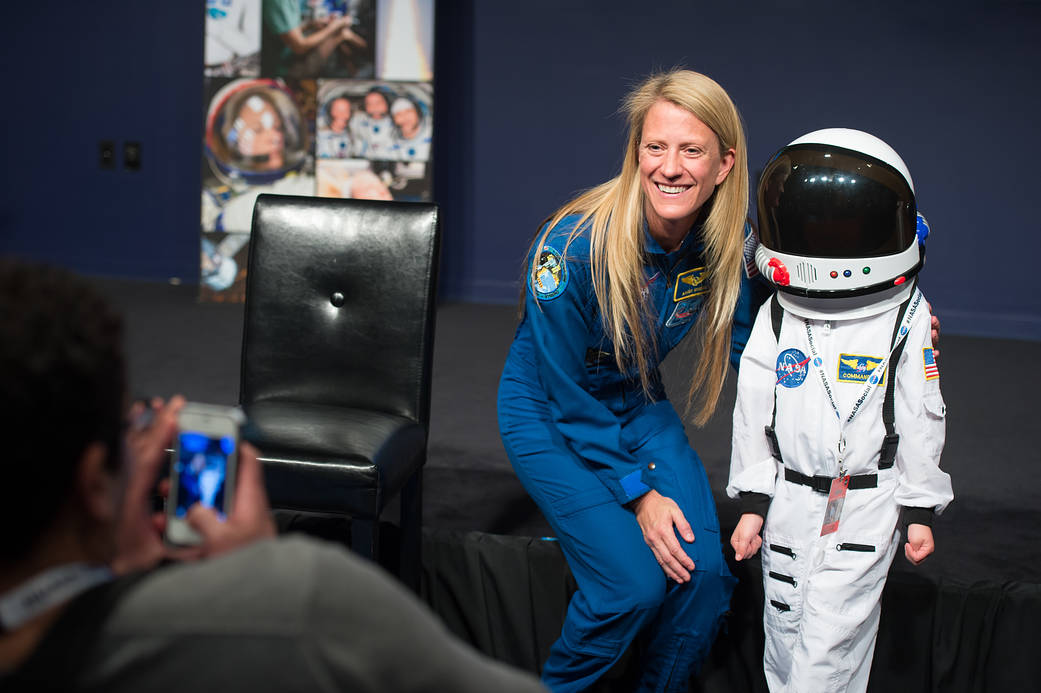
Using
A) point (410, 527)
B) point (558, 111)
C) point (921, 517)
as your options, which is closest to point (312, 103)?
point (558, 111)

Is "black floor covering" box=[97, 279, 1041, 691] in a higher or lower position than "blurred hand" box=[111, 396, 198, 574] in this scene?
lower

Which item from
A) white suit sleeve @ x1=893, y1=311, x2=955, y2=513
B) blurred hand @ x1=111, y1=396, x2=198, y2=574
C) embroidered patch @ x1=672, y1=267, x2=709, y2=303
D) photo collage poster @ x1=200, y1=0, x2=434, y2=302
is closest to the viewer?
blurred hand @ x1=111, y1=396, x2=198, y2=574

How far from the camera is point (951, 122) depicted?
523 centimetres

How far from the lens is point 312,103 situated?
16.8 ft

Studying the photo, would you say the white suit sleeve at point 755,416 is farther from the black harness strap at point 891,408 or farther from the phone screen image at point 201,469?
the phone screen image at point 201,469

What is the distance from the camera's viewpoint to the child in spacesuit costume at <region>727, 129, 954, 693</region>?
5.27 feet

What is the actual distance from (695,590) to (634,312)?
20.2 inches

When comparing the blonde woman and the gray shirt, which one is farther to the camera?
the blonde woman

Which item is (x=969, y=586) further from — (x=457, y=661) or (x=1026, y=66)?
(x=1026, y=66)

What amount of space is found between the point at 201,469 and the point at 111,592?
0.89 ft

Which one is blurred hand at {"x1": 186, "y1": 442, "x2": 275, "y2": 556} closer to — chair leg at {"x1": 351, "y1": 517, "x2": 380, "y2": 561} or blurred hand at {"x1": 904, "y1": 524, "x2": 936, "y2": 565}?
chair leg at {"x1": 351, "y1": 517, "x2": 380, "y2": 561}

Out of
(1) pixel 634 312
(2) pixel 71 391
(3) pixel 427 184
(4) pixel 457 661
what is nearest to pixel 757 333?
(1) pixel 634 312

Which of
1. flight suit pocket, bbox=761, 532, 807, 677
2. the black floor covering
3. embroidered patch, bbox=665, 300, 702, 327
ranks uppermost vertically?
embroidered patch, bbox=665, 300, 702, 327

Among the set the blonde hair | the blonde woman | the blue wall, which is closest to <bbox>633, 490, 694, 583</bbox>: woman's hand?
the blonde woman
